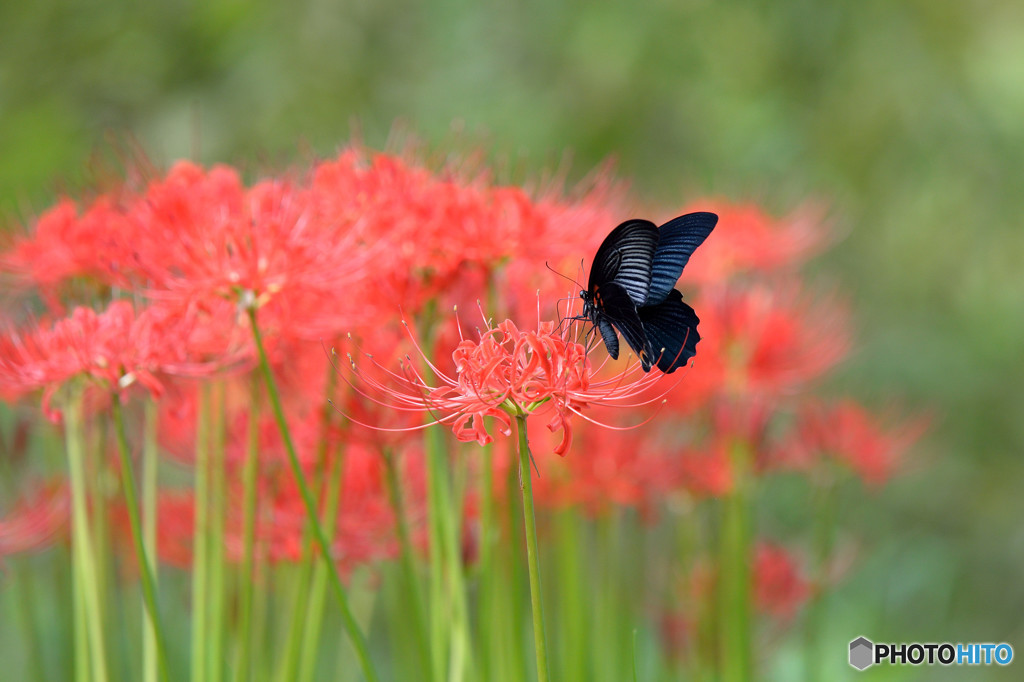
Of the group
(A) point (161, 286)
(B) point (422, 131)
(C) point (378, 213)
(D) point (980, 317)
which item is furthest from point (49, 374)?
(D) point (980, 317)

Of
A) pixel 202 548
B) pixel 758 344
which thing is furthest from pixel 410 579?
pixel 758 344

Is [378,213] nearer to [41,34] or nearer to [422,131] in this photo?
[422,131]

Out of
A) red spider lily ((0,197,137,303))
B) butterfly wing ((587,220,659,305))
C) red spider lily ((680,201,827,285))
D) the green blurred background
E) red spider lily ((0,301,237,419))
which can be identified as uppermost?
the green blurred background

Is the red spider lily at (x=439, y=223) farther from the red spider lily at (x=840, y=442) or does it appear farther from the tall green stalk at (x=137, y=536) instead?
the red spider lily at (x=840, y=442)

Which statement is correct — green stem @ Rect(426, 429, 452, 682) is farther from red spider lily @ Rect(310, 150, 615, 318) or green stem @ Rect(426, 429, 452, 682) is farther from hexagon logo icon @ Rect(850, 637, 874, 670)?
hexagon logo icon @ Rect(850, 637, 874, 670)

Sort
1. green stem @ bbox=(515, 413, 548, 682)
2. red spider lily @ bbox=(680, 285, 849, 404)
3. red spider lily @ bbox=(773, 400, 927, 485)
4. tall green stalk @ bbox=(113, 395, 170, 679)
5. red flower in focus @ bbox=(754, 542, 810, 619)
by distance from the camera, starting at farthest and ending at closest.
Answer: red flower in focus @ bbox=(754, 542, 810, 619) < red spider lily @ bbox=(773, 400, 927, 485) < red spider lily @ bbox=(680, 285, 849, 404) < tall green stalk @ bbox=(113, 395, 170, 679) < green stem @ bbox=(515, 413, 548, 682)

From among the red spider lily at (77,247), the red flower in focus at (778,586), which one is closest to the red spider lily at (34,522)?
the red spider lily at (77,247)

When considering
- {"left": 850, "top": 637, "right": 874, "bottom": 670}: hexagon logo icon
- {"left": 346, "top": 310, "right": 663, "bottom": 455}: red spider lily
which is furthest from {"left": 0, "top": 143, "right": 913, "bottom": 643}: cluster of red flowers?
{"left": 850, "top": 637, "right": 874, "bottom": 670}: hexagon logo icon

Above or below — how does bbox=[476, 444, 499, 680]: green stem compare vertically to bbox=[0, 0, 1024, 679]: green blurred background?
below
